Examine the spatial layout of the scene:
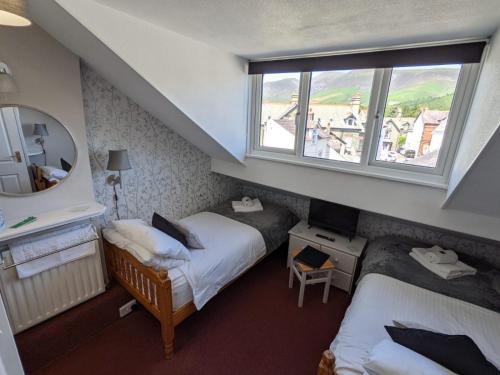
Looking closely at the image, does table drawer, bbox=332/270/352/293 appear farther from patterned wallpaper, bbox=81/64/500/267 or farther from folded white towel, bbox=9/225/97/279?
folded white towel, bbox=9/225/97/279

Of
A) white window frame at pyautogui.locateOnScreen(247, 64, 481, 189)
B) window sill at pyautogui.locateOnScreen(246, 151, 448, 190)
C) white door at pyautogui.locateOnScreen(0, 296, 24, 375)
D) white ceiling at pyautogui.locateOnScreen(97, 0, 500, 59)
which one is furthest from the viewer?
window sill at pyautogui.locateOnScreen(246, 151, 448, 190)

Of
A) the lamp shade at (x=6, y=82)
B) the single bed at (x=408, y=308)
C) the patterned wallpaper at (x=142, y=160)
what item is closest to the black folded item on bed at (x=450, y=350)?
the single bed at (x=408, y=308)

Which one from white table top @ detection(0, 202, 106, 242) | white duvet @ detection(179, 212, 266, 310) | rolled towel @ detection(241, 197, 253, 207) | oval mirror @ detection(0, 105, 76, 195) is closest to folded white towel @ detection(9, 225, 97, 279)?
white table top @ detection(0, 202, 106, 242)

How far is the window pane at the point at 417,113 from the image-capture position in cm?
189

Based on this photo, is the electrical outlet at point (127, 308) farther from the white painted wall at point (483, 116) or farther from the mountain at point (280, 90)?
the white painted wall at point (483, 116)

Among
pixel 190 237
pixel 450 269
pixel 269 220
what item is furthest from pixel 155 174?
pixel 450 269

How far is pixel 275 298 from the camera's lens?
7.79 feet

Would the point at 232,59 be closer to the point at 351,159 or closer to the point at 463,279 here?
the point at 351,159

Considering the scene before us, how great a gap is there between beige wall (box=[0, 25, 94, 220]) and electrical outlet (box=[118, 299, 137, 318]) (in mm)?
958

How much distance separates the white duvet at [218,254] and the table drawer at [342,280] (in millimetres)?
786

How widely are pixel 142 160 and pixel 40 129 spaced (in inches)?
33.2

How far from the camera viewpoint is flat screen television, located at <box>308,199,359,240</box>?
2566 millimetres

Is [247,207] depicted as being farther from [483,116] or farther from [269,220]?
[483,116]

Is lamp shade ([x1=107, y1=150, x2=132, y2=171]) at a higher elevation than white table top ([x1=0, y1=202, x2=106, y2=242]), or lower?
higher
